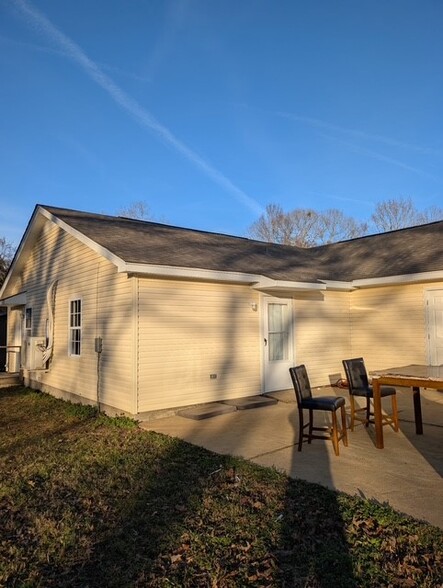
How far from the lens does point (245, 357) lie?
28.3ft

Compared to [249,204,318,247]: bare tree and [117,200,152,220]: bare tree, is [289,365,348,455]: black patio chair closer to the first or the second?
[249,204,318,247]: bare tree

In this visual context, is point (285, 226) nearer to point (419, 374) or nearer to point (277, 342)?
point (277, 342)

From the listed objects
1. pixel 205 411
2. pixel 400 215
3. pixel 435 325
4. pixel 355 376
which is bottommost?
pixel 205 411

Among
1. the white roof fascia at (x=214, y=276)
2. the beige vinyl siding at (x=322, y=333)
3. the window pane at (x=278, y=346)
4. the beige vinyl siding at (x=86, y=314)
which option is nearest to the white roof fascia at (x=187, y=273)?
the white roof fascia at (x=214, y=276)

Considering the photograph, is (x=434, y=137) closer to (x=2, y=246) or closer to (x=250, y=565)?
(x=250, y=565)

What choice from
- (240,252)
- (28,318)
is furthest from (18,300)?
(240,252)

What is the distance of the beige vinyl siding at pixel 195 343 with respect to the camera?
724 centimetres

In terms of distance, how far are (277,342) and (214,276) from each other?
8.30ft

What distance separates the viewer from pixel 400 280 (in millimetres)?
9578

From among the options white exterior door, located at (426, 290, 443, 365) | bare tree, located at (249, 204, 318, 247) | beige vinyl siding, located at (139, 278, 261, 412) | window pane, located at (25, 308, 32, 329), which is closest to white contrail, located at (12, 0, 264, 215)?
bare tree, located at (249, 204, 318, 247)

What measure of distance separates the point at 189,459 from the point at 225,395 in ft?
10.9

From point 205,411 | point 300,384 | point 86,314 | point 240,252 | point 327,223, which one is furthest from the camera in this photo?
point 327,223

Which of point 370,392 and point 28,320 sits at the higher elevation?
point 28,320

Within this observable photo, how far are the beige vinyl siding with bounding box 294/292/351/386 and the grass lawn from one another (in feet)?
17.1
